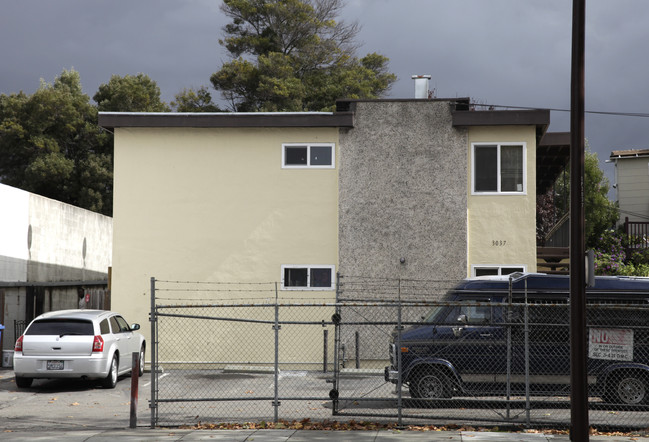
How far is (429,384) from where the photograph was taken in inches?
541

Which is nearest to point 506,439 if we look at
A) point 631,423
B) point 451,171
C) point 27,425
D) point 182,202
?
point 631,423

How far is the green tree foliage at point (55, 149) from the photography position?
43750 millimetres

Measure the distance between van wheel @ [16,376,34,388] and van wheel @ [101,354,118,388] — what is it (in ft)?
4.88

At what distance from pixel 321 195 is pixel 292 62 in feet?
82.9

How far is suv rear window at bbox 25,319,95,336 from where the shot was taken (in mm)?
16719

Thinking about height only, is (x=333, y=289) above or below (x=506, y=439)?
above

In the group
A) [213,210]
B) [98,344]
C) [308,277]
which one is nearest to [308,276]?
[308,277]

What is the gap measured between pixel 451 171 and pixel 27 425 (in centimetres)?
1231

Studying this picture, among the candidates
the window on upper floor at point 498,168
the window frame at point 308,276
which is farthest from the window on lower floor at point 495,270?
the window frame at point 308,276

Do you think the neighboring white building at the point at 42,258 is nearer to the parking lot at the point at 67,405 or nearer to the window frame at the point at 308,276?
the parking lot at the point at 67,405

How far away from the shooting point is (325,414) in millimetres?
13516

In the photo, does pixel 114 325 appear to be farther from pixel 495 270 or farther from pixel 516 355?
pixel 495 270

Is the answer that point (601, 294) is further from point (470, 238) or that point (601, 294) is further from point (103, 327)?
point (103, 327)

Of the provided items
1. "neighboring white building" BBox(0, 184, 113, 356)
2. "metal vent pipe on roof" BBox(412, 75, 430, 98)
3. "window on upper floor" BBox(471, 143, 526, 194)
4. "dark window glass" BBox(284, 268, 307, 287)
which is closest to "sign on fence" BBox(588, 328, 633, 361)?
"window on upper floor" BBox(471, 143, 526, 194)
